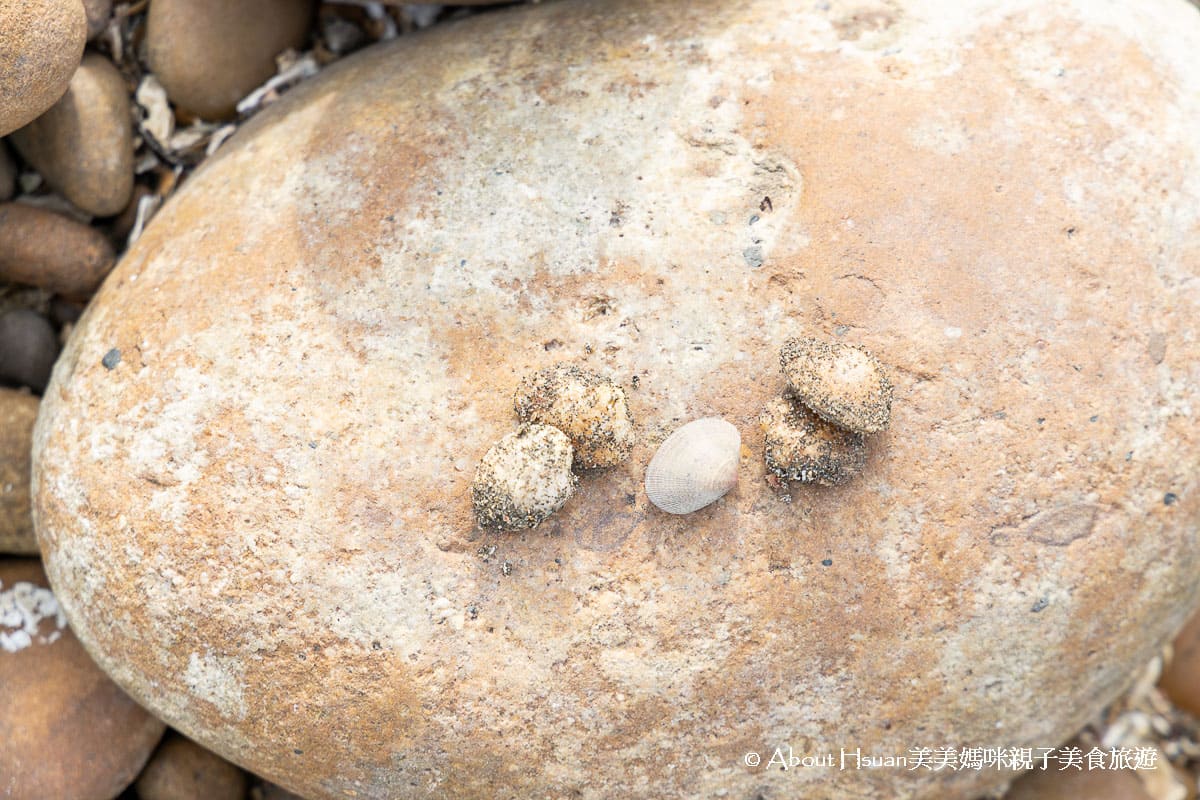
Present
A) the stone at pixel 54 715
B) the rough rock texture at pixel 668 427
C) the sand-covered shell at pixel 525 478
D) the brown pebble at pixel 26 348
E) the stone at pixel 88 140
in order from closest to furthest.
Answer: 1. the sand-covered shell at pixel 525 478
2. the rough rock texture at pixel 668 427
3. the stone at pixel 54 715
4. the stone at pixel 88 140
5. the brown pebble at pixel 26 348

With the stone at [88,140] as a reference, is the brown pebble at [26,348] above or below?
below

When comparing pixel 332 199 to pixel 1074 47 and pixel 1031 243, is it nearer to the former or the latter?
pixel 1031 243

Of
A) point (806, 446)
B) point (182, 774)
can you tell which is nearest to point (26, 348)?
point (182, 774)

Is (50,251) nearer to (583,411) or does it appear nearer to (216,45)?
(216,45)

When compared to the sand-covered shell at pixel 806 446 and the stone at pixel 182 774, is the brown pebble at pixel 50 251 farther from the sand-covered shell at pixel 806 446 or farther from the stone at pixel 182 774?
the sand-covered shell at pixel 806 446

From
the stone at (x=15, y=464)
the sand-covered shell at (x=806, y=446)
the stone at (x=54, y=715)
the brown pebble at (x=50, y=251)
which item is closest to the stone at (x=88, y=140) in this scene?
the brown pebble at (x=50, y=251)

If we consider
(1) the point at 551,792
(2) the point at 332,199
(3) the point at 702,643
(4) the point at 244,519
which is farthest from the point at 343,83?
(1) the point at 551,792

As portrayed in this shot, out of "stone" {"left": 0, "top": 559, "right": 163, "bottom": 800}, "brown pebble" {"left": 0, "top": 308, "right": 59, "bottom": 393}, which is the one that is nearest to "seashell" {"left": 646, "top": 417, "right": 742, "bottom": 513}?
"stone" {"left": 0, "top": 559, "right": 163, "bottom": 800}
